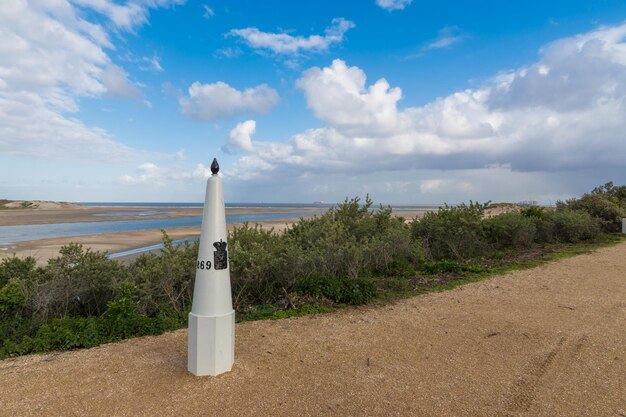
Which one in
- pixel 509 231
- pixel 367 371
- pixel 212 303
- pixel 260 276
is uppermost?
pixel 509 231

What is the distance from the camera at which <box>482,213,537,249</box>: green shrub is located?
13281 millimetres

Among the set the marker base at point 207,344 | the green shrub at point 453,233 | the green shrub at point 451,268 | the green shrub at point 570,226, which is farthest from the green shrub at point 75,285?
the green shrub at point 570,226

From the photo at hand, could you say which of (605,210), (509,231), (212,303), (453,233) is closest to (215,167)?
(212,303)

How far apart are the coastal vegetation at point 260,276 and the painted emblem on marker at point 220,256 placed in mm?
2160

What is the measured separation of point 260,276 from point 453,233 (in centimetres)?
712

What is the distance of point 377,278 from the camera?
8.70 m

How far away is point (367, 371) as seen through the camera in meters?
4.11

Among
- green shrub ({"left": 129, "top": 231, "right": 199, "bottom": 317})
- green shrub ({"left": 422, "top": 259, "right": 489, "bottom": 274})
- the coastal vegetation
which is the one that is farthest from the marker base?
green shrub ({"left": 422, "top": 259, "right": 489, "bottom": 274})

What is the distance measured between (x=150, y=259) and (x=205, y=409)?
157 inches

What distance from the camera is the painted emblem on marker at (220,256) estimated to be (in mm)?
4027

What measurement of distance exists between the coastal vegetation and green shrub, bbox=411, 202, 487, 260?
3 cm

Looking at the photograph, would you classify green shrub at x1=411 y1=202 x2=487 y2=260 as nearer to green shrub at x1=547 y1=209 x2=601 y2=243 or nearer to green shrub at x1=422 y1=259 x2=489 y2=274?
green shrub at x1=422 y1=259 x2=489 y2=274

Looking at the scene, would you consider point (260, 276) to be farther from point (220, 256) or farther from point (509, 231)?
point (509, 231)

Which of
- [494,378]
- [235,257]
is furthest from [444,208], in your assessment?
[494,378]
